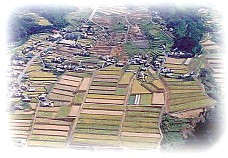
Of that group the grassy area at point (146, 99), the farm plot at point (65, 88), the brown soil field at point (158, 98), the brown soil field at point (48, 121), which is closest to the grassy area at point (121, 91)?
the grassy area at point (146, 99)

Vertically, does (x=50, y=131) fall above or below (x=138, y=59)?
below

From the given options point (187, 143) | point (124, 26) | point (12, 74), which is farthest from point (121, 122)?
point (124, 26)

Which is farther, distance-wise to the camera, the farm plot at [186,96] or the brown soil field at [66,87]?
the brown soil field at [66,87]

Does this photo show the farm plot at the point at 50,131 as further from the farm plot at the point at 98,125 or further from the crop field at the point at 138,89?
the crop field at the point at 138,89

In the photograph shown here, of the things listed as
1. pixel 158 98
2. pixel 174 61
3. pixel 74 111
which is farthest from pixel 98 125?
pixel 174 61

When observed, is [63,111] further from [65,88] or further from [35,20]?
[35,20]
